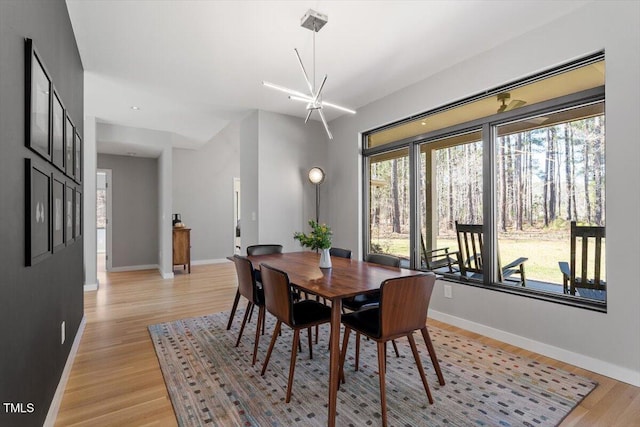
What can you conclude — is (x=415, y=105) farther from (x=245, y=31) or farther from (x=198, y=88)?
(x=198, y=88)

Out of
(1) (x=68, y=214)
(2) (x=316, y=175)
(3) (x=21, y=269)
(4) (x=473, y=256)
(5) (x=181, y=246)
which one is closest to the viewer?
(3) (x=21, y=269)

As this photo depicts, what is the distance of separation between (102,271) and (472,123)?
23.2ft

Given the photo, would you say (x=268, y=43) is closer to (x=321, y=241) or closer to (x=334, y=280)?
(x=321, y=241)

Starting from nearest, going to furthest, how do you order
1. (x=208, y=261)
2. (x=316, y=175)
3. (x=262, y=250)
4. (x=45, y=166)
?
(x=45, y=166) < (x=262, y=250) < (x=316, y=175) < (x=208, y=261)

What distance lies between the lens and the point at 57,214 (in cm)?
192

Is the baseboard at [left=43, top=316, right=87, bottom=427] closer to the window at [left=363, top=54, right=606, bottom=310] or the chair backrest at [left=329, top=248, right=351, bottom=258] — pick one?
the chair backrest at [left=329, top=248, right=351, bottom=258]

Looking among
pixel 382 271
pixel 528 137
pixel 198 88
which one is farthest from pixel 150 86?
pixel 528 137

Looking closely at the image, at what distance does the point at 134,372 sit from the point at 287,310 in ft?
4.33

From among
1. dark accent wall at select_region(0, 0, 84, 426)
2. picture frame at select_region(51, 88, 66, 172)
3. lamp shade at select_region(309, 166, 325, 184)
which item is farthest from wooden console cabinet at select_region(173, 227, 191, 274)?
picture frame at select_region(51, 88, 66, 172)

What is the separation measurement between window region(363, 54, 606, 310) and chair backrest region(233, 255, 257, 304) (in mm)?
2152

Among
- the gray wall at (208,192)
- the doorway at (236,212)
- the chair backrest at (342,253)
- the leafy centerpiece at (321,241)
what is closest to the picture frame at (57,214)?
the leafy centerpiece at (321,241)

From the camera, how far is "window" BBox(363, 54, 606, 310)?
253 cm

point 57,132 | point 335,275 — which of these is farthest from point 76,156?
point 335,275

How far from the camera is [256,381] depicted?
2.24 m
